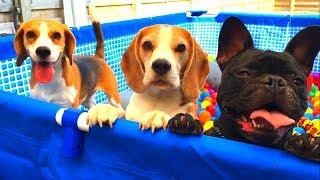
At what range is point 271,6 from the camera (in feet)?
35.9

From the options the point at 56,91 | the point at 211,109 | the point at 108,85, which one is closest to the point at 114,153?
the point at 56,91

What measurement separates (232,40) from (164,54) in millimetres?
369

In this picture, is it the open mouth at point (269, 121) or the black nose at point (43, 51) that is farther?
the black nose at point (43, 51)

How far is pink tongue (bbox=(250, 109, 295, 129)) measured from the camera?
114 centimetres

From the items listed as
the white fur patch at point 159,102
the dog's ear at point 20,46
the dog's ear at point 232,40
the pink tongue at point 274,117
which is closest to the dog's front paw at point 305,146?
the pink tongue at point 274,117

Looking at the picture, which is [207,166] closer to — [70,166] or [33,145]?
[70,166]

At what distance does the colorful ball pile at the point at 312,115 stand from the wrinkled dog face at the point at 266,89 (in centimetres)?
93

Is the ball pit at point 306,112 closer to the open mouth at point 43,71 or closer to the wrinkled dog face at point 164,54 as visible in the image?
the wrinkled dog face at point 164,54

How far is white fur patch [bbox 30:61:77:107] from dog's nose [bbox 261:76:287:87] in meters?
1.54

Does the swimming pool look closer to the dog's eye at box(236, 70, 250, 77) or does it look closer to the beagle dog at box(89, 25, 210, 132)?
the dog's eye at box(236, 70, 250, 77)

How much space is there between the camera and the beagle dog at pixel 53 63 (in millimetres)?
2221

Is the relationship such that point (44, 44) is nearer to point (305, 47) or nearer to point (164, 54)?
point (164, 54)

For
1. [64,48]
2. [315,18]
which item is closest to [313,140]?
[64,48]


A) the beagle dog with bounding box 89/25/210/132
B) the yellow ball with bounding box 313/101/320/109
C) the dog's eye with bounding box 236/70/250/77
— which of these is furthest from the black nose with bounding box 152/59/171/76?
the yellow ball with bounding box 313/101/320/109
